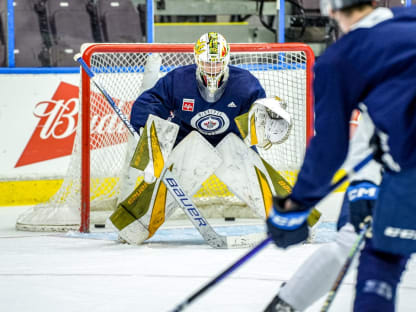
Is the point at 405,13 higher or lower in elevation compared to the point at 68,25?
higher

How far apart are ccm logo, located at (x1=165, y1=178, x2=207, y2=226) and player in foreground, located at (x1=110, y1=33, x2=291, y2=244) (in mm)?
82

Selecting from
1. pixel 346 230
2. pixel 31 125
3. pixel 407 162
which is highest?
pixel 407 162

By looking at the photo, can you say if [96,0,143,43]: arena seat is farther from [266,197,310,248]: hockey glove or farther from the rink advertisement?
[266,197,310,248]: hockey glove

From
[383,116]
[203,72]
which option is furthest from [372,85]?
[203,72]

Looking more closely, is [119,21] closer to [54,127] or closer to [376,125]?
[54,127]

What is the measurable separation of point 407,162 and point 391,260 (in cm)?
23

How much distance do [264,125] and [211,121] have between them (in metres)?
0.28

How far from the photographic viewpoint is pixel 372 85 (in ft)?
5.43

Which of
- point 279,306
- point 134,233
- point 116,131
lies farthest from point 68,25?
point 279,306

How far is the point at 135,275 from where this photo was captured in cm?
315

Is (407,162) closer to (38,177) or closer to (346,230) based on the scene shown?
(346,230)

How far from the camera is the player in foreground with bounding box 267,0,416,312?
1615 millimetres

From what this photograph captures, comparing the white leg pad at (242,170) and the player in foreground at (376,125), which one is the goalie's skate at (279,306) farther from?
the white leg pad at (242,170)

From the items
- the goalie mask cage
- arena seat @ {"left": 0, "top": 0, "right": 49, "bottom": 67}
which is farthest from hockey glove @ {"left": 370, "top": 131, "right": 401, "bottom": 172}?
arena seat @ {"left": 0, "top": 0, "right": 49, "bottom": 67}
